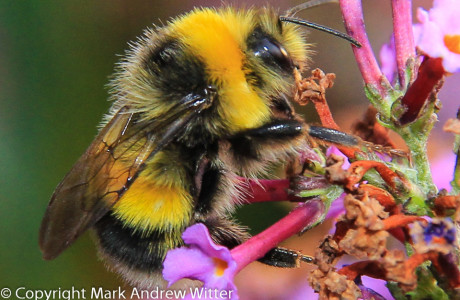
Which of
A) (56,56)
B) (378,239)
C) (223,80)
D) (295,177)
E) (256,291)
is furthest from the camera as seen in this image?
(56,56)

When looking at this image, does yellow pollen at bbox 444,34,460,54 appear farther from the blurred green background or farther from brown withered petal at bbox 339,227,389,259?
the blurred green background

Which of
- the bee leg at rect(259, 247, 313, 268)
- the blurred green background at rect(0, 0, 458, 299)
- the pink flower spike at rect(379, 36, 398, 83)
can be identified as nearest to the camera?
the bee leg at rect(259, 247, 313, 268)

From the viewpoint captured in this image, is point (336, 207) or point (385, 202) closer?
point (385, 202)

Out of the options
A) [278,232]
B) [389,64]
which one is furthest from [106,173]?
[389,64]

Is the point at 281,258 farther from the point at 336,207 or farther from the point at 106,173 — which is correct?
the point at 106,173

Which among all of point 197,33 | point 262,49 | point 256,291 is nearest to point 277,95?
point 262,49

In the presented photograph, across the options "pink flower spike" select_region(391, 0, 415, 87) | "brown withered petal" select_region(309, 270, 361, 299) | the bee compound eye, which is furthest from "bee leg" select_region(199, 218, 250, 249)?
"pink flower spike" select_region(391, 0, 415, 87)

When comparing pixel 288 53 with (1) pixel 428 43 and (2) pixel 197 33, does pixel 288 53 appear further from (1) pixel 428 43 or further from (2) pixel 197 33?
(1) pixel 428 43
